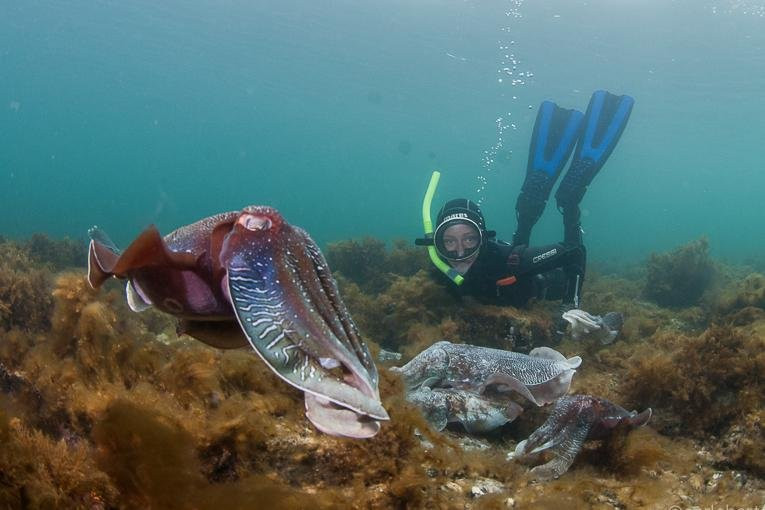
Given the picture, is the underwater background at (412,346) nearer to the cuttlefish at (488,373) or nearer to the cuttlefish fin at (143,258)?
the cuttlefish at (488,373)

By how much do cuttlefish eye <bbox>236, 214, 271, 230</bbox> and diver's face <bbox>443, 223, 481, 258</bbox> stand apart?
22.8 ft

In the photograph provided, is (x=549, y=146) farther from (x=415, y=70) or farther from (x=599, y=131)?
(x=415, y=70)

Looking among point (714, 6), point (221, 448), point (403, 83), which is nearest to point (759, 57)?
point (714, 6)

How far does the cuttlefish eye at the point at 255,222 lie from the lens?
169 centimetres

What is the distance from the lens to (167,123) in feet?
416

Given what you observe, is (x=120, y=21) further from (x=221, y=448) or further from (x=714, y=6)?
(x=221, y=448)

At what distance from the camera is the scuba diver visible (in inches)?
332

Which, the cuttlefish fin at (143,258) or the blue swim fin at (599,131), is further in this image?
the blue swim fin at (599,131)

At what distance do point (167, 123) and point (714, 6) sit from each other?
424 feet

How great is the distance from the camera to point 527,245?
33.5 ft

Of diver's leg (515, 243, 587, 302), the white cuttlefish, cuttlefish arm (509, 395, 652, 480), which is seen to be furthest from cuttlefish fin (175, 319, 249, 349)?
diver's leg (515, 243, 587, 302)

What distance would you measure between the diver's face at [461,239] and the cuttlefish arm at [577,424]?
16.3 feet

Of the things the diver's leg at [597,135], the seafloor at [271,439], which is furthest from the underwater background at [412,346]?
the diver's leg at [597,135]

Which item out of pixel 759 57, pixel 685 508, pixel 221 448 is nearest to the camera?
pixel 221 448
